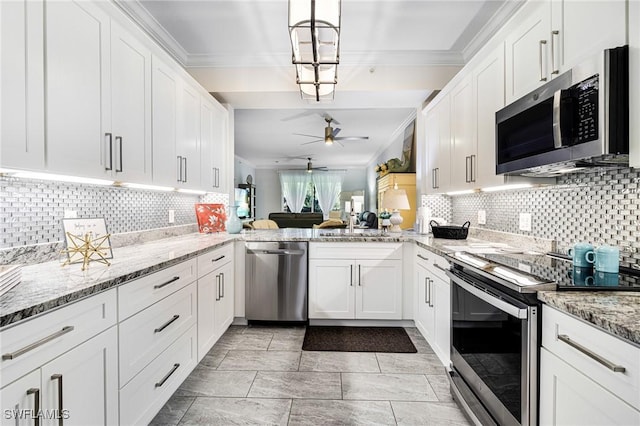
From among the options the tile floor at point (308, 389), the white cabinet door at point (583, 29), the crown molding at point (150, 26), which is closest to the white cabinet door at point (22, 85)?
the crown molding at point (150, 26)

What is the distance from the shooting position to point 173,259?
5.92 feet

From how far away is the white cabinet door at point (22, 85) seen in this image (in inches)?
46.6

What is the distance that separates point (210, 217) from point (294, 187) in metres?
8.43

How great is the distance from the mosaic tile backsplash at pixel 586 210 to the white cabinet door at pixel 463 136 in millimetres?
371

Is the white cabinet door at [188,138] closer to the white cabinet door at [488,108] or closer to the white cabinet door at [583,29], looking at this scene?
the white cabinet door at [488,108]

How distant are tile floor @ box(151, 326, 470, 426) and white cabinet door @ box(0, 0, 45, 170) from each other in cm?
149

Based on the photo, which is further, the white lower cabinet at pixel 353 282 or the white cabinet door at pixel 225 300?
the white lower cabinet at pixel 353 282

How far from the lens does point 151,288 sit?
1589 mm

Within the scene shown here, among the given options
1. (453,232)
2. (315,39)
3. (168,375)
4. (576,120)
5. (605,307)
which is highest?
(315,39)

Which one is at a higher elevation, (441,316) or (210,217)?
(210,217)

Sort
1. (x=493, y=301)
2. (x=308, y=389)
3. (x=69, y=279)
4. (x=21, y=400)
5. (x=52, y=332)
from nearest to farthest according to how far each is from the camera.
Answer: (x=21, y=400) → (x=52, y=332) → (x=69, y=279) → (x=493, y=301) → (x=308, y=389)

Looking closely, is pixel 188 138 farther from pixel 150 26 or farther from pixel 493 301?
pixel 493 301

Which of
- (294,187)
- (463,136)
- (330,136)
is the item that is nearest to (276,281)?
(463,136)

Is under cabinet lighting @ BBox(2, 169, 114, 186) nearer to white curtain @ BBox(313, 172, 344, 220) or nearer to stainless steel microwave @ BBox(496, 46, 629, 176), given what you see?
stainless steel microwave @ BBox(496, 46, 629, 176)
